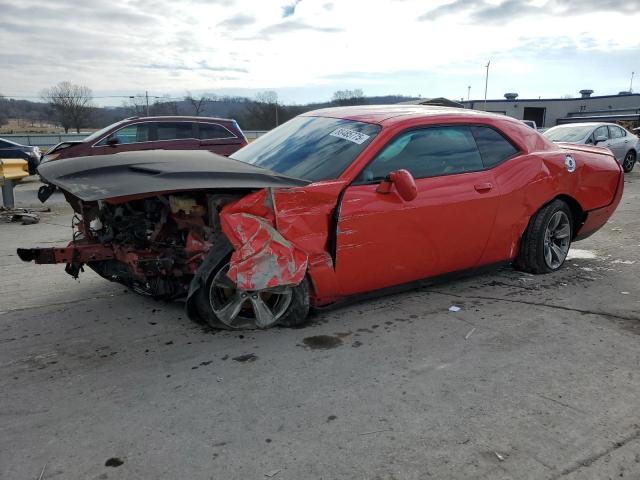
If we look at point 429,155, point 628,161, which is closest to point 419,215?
point 429,155

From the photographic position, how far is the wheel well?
201 inches

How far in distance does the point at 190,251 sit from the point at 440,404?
200cm

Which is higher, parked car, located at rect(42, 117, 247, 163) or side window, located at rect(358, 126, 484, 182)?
parked car, located at rect(42, 117, 247, 163)

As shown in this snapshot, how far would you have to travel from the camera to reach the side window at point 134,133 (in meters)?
11.0

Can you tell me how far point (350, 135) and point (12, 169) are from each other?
28.1 ft

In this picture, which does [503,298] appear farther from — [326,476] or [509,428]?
[326,476]

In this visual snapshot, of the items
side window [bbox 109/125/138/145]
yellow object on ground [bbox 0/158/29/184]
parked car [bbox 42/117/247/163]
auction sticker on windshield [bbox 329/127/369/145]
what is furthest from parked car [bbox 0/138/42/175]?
auction sticker on windshield [bbox 329/127/369/145]

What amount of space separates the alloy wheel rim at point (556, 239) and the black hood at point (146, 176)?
2699mm

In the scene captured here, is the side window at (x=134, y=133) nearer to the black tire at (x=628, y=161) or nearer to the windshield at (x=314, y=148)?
the windshield at (x=314, y=148)

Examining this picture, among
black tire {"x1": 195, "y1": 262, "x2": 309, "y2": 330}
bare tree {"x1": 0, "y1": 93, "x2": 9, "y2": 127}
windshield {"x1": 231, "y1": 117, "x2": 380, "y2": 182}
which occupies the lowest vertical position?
black tire {"x1": 195, "y1": 262, "x2": 309, "y2": 330}

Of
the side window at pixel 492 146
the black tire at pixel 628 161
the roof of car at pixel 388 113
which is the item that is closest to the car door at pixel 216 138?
the roof of car at pixel 388 113

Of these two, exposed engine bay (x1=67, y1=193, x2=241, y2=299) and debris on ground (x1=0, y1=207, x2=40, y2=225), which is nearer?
exposed engine bay (x1=67, y1=193, x2=241, y2=299)

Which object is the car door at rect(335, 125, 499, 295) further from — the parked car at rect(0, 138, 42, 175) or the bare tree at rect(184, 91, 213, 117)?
the bare tree at rect(184, 91, 213, 117)

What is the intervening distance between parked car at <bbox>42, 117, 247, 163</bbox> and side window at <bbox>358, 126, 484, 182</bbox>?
802 centimetres
